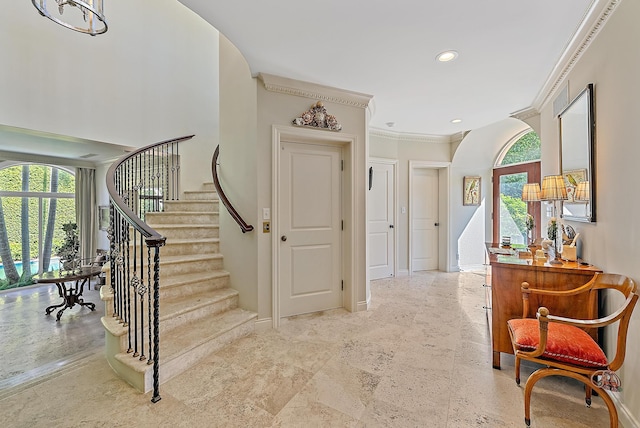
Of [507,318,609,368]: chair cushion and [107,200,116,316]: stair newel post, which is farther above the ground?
[107,200,116,316]: stair newel post

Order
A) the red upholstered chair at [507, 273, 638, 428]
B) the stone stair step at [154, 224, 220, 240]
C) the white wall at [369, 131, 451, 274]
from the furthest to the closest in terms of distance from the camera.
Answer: the white wall at [369, 131, 451, 274] → the stone stair step at [154, 224, 220, 240] → the red upholstered chair at [507, 273, 638, 428]

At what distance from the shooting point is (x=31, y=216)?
617cm

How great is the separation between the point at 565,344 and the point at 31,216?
9.22 metres

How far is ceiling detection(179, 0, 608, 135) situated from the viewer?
183cm

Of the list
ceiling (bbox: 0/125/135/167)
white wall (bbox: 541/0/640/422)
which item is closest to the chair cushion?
white wall (bbox: 541/0/640/422)

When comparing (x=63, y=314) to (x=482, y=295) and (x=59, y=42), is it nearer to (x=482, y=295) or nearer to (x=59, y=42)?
(x=59, y=42)

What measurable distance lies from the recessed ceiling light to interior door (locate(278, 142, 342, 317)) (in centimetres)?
138

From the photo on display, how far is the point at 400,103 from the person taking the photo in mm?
3514

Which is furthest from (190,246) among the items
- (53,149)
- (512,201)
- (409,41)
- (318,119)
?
(512,201)

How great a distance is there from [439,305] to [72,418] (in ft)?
11.8

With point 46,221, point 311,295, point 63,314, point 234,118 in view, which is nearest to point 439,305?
point 311,295

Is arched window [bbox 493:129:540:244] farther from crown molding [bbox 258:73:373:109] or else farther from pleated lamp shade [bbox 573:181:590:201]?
crown molding [bbox 258:73:373:109]

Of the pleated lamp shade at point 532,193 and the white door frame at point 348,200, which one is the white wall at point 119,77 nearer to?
the white door frame at point 348,200

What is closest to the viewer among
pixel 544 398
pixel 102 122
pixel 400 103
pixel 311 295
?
pixel 544 398
